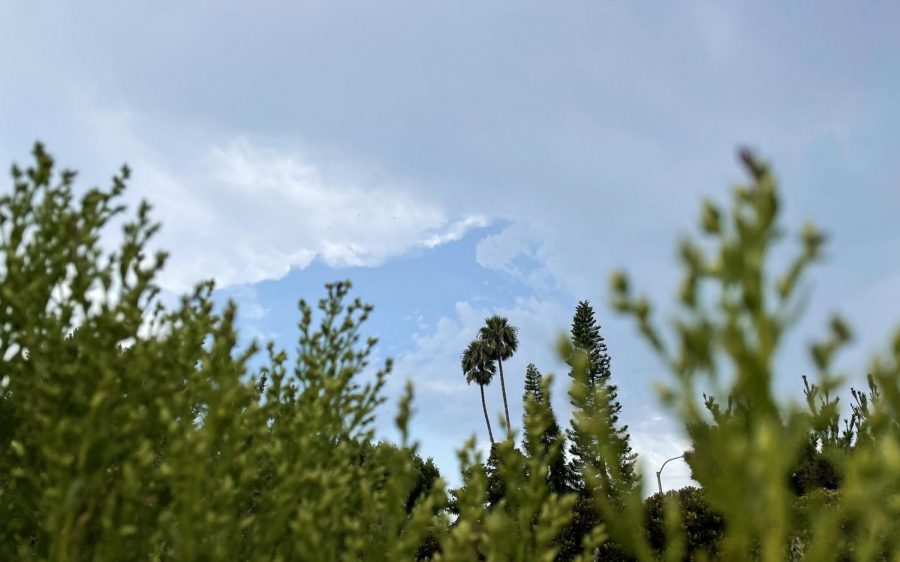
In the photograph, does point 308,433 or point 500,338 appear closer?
point 308,433

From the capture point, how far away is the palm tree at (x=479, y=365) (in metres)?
62.0

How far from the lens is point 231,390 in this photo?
3.84 meters

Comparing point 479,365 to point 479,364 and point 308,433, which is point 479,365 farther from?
point 308,433

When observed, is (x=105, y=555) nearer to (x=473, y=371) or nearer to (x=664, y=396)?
(x=664, y=396)

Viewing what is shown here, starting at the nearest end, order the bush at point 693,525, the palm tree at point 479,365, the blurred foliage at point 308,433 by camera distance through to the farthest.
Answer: the blurred foliage at point 308,433, the bush at point 693,525, the palm tree at point 479,365

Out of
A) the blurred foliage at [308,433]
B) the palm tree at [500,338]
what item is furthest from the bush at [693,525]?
the palm tree at [500,338]

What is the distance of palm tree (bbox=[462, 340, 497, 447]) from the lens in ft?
203

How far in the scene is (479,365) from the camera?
62.3 meters

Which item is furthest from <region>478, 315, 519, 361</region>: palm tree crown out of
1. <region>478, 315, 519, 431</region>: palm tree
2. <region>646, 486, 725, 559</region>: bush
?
<region>646, 486, 725, 559</region>: bush

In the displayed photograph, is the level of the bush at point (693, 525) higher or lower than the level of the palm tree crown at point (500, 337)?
lower

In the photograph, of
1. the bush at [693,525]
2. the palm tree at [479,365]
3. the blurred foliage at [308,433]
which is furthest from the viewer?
the palm tree at [479,365]

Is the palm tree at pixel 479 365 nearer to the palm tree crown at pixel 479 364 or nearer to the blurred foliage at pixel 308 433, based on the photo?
the palm tree crown at pixel 479 364

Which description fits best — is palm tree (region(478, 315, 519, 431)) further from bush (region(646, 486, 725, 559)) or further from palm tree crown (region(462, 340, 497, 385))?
bush (region(646, 486, 725, 559))

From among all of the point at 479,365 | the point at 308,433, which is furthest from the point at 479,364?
the point at 308,433
